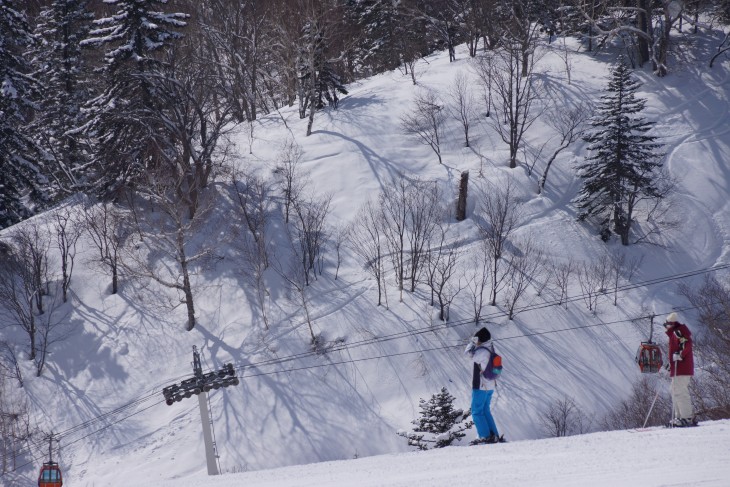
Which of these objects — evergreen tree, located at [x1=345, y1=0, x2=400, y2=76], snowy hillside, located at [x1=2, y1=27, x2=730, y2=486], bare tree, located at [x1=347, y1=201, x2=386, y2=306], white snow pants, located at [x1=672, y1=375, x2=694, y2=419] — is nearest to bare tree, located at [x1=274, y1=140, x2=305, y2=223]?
snowy hillside, located at [x1=2, y1=27, x2=730, y2=486]

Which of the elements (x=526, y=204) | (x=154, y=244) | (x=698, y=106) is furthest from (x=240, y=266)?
(x=698, y=106)

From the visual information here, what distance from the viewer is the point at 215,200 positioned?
28125 mm

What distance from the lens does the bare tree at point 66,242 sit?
26.0 meters

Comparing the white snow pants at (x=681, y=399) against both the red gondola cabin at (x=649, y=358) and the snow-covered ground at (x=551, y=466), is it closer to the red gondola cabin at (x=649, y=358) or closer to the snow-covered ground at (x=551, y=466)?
the snow-covered ground at (x=551, y=466)

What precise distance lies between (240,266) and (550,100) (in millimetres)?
18567

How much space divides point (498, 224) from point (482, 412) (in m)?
18.6

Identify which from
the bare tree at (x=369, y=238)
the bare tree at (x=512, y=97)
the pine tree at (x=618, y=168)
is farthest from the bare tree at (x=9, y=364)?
the pine tree at (x=618, y=168)

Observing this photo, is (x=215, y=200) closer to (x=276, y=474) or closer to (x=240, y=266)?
(x=240, y=266)

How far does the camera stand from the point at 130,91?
25875mm

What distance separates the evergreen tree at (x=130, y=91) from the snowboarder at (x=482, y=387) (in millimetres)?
21471

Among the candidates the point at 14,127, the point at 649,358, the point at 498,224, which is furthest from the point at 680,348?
the point at 14,127

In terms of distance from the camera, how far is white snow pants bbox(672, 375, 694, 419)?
302 inches

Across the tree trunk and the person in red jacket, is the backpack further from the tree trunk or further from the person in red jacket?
the tree trunk

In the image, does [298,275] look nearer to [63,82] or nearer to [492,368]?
[63,82]
